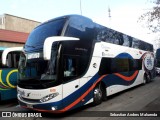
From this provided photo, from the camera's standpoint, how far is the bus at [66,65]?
7043 mm

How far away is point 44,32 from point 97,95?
11.4ft

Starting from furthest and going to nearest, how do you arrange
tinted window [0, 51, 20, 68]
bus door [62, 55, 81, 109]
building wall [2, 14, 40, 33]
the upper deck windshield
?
building wall [2, 14, 40, 33], tinted window [0, 51, 20, 68], the upper deck windshield, bus door [62, 55, 81, 109]

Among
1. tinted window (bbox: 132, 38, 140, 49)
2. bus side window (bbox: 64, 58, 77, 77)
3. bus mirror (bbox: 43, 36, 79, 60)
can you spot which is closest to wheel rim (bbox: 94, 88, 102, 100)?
bus side window (bbox: 64, 58, 77, 77)

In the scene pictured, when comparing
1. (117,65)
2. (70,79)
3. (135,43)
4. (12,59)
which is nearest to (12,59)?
(12,59)

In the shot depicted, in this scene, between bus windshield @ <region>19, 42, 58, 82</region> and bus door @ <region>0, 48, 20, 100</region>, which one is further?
bus door @ <region>0, 48, 20, 100</region>

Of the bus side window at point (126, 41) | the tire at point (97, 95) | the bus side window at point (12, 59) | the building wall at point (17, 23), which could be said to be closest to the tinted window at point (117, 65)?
the tire at point (97, 95)

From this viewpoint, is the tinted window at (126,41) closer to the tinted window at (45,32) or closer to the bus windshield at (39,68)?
the tinted window at (45,32)

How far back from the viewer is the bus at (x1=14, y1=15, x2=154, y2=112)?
7.04m

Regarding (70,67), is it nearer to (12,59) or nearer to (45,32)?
(45,32)

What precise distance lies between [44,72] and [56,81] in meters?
0.50

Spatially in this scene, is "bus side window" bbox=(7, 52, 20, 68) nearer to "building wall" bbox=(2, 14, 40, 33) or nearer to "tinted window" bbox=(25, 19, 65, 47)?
"tinted window" bbox=(25, 19, 65, 47)

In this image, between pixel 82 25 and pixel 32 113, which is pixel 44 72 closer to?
pixel 32 113

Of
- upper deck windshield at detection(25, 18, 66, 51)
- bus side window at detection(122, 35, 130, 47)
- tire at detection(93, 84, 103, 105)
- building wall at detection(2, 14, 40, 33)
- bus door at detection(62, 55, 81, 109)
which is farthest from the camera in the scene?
building wall at detection(2, 14, 40, 33)

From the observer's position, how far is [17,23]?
31.7 meters
